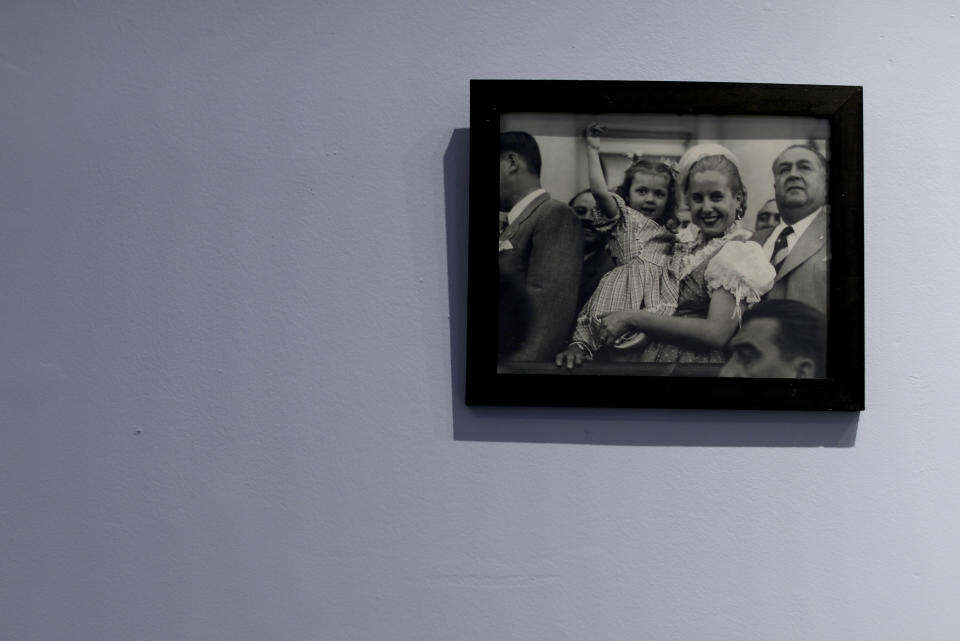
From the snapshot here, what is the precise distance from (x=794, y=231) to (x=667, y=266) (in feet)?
0.45

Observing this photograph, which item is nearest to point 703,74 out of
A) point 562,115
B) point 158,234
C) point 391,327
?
point 562,115

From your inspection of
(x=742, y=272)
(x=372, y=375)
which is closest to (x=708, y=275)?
(x=742, y=272)

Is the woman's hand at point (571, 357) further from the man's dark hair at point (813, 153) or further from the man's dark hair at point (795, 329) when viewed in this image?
the man's dark hair at point (813, 153)

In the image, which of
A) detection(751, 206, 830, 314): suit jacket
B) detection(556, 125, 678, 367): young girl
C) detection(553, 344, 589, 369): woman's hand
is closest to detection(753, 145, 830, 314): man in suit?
detection(751, 206, 830, 314): suit jacket

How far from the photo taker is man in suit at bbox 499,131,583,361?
2.52 feet

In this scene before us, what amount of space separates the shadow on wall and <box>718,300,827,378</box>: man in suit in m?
0.05

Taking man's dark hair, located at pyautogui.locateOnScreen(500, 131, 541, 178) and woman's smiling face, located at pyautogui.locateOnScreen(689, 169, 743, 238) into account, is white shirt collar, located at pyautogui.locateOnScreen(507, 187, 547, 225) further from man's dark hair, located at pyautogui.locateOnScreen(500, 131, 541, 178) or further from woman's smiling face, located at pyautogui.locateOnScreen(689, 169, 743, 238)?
woman's smiling face, located at pyautogui.locateOnScreen(689, 169, 743, 238)

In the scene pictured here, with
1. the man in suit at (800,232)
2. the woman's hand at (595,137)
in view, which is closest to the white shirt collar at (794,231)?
the man in suit at (800,232)

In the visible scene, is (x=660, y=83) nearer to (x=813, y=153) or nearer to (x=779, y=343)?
(x=813, y=153)

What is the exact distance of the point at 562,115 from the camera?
779 millimetres

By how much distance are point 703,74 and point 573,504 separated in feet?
1.56

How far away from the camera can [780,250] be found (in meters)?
0.77

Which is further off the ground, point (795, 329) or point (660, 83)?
point (660, 83)

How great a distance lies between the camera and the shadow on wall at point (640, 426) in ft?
2.56
